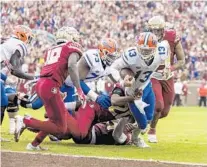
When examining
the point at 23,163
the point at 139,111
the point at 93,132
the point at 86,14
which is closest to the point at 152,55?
the point at 139,111

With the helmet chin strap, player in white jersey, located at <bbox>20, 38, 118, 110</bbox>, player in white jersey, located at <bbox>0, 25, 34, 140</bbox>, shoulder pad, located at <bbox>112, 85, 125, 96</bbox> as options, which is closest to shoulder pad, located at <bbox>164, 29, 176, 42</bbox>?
player in white jersey, located at <bbox>20, 38, 118, 110</bbox>

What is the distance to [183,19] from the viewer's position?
3238 centimetres

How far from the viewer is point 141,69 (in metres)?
8.62

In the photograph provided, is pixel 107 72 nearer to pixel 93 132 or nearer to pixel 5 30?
pixel 93 132

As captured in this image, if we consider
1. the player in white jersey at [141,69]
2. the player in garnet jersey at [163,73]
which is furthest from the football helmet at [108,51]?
the player in garnet jersey at [163,73]

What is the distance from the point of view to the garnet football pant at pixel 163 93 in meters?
9.74

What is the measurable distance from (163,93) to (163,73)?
14.9 inches

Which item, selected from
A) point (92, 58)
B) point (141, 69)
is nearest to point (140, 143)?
point (141, 69)

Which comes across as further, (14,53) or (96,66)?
(14,53)

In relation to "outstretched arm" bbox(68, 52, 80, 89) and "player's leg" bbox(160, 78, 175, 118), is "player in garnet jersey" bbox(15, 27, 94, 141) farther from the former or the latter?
"player's leg" bbox(160, 78, 175, 118)

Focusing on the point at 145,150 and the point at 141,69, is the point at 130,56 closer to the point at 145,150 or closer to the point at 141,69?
the point at 141,69

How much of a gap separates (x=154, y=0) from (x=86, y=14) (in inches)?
144

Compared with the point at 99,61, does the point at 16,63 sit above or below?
below

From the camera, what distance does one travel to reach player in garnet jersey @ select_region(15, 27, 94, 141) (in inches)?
314
